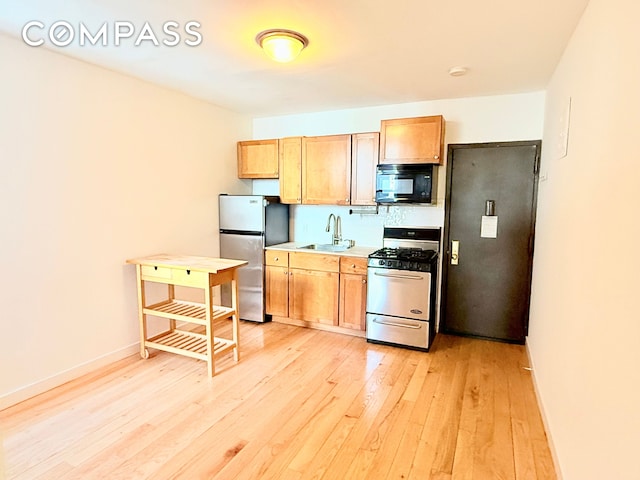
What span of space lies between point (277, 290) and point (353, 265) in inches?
37.8

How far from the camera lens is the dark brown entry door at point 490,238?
3.67m

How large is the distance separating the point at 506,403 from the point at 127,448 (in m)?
2.50

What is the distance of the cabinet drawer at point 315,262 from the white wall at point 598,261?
199 cm

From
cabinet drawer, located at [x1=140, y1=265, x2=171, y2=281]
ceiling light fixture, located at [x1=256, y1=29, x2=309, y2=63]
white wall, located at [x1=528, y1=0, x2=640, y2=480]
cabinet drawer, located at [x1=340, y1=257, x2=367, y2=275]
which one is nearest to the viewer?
white wall, located at [x1=528, y1=0, x2=640, y2=480]

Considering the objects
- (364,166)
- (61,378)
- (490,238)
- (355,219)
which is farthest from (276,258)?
(490,238)

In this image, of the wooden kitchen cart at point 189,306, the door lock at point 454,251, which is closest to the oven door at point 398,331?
the door lock at point 454,251

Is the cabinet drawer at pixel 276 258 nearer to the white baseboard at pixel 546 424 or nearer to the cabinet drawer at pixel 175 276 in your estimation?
the cabinet drawer at pixel 175 276

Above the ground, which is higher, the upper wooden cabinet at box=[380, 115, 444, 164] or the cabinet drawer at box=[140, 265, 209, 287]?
the upper wooden cabinet at box=[380, 115, 444, 164]

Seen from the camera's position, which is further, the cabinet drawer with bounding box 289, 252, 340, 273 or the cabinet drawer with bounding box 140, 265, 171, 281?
the cabinet drawer with bounding box 289, 252, 340, 273

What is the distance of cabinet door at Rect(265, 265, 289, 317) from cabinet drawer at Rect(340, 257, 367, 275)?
67cm

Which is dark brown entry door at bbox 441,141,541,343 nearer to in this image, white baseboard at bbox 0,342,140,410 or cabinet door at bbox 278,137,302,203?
cabinet door at bbox 278,137,302,203

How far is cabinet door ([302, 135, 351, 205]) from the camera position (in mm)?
4031

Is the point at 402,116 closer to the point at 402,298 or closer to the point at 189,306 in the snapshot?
the point at 402,298

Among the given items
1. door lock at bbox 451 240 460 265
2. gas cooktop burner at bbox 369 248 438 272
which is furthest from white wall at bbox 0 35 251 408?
door lock at bbox 451 240 460 265
